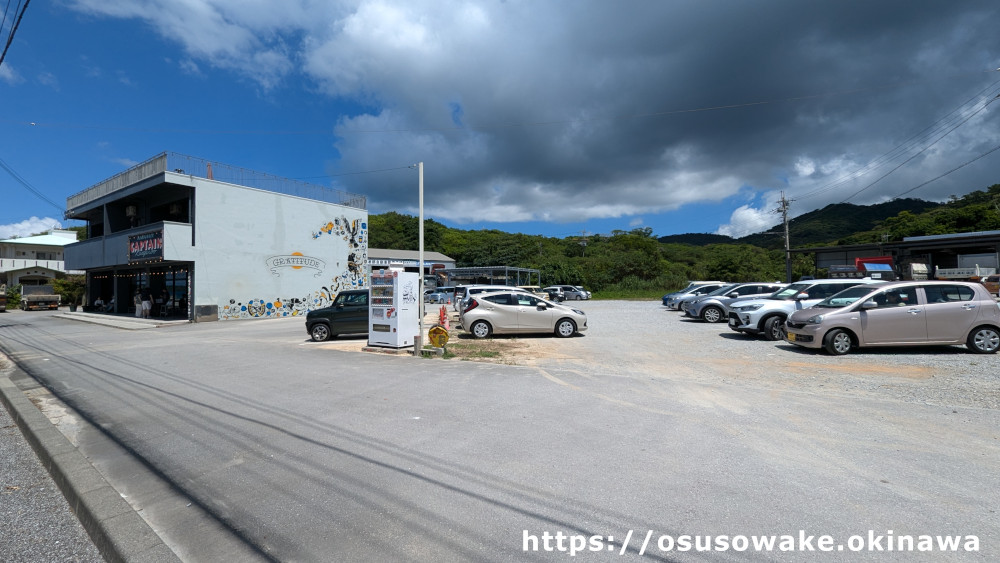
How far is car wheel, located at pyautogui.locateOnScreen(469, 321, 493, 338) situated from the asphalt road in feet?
18.1

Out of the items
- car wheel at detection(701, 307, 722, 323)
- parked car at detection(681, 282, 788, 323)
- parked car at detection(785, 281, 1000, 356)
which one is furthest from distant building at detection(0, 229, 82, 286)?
parked car at detection(785, 281, 1000, 356)

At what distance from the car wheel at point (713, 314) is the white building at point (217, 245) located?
23.7 meters

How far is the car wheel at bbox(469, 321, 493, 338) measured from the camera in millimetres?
15078

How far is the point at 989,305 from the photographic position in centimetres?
1029

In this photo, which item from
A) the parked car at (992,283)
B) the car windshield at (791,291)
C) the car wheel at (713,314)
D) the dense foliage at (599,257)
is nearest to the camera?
the car windshield at (791,291)

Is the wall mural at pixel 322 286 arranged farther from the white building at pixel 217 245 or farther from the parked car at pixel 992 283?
the parked car at pixel 992 283

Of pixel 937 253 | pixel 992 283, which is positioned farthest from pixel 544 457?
pixel 937 253

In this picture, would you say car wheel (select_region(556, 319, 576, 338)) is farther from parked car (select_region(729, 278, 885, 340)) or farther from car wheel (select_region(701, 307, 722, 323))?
car wheel (select_region(701, 307, 722, 323))

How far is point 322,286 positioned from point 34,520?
2928 centimetres

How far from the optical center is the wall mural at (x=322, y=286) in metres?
27.2

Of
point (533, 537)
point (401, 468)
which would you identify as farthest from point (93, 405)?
point (533, 537)

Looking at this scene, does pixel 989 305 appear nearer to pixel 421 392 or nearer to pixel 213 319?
pixel 421 392

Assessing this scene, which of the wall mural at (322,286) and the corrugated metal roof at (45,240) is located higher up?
the corrugated metal roof at (45,240)

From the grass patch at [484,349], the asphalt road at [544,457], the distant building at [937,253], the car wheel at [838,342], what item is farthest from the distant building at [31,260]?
the distant building at [937,253]
